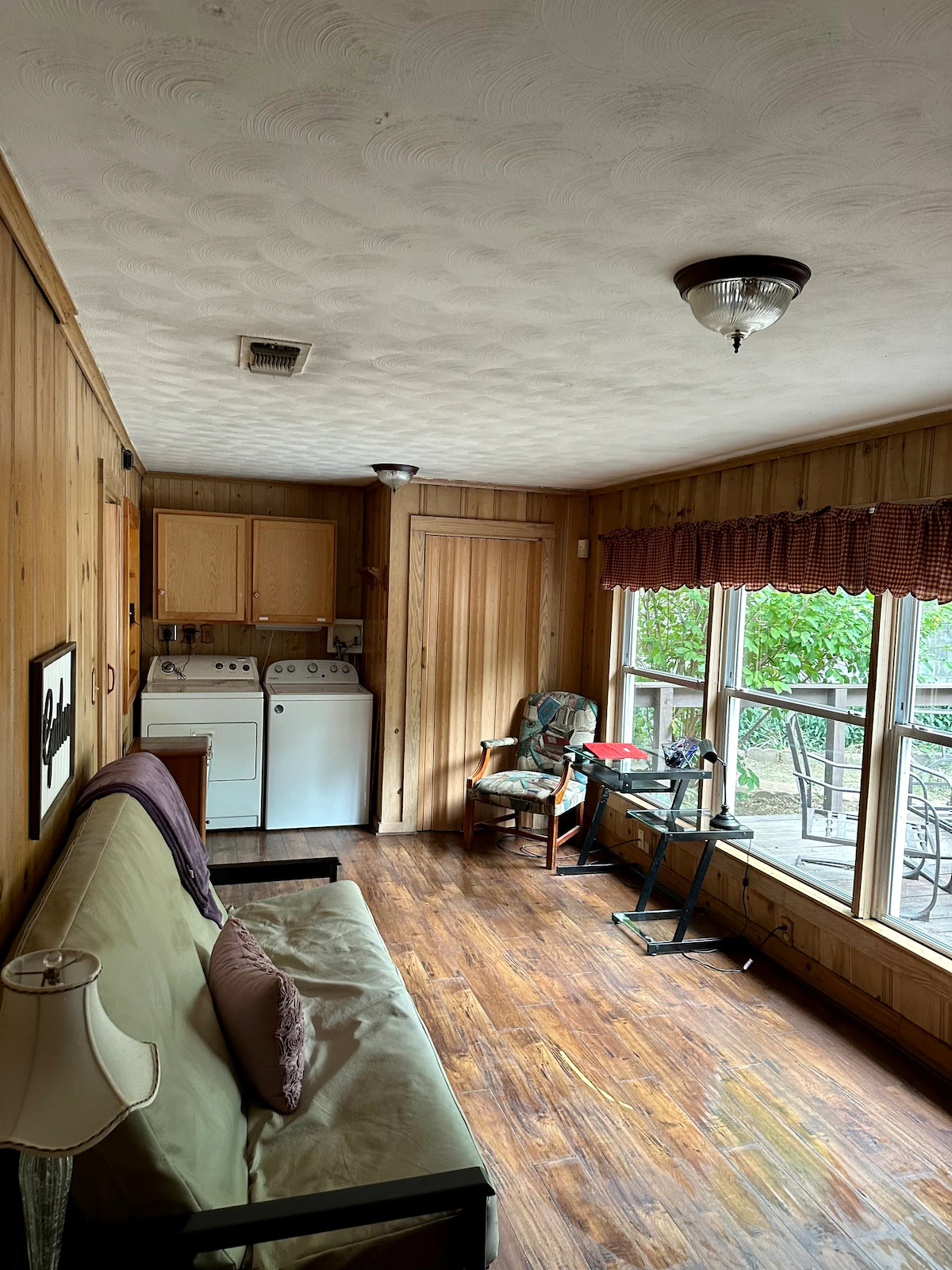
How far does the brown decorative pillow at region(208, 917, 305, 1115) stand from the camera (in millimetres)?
1861

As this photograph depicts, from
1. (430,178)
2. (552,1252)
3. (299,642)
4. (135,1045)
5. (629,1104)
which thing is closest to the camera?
(135,1045)

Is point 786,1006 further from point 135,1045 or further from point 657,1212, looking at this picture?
point 135,1045

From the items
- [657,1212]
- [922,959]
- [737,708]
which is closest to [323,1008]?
[657,1212]

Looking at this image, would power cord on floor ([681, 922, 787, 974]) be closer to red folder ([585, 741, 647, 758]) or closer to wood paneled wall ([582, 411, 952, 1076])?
wood paneled wall ([582, 411, 952, 1076])

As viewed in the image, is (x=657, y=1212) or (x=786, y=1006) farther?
(x=786, y=1006)

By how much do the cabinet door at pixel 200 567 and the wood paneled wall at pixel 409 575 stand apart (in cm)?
93

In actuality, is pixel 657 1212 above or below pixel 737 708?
below

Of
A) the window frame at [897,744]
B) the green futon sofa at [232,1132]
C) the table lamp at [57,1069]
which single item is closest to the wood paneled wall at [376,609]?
the window frame at [897,744]

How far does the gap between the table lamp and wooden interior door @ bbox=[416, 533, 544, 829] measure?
14.3 ft

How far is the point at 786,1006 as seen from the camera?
10.8 feet

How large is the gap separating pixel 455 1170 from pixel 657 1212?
961 millimetres

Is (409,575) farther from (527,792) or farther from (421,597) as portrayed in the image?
(527,792)

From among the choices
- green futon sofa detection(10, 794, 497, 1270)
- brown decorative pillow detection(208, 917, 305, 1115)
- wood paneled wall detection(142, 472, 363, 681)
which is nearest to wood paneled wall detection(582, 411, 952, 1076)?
green futon sofa detection(10, 794, 497, 1270)

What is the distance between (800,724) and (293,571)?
11.2 feet
